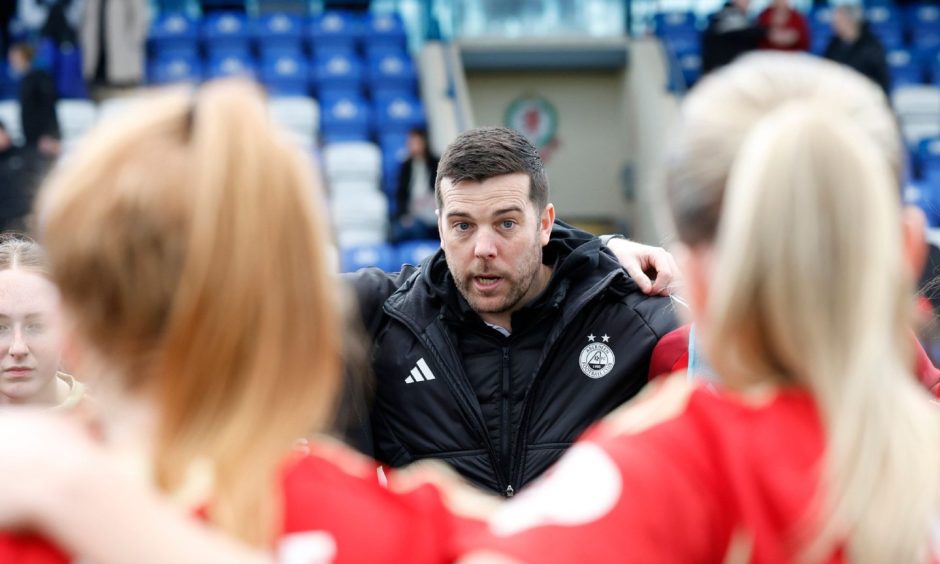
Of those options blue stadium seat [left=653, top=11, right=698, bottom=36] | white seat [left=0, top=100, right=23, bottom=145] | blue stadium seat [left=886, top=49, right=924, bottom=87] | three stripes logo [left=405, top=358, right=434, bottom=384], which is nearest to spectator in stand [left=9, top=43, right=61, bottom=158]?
white seat [left=0, top=100, right=23, bottom=145]

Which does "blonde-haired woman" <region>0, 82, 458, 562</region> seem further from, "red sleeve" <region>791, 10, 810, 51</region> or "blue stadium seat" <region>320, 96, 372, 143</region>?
"blue stadium seat" <region>320, 96, 372, 143</region>

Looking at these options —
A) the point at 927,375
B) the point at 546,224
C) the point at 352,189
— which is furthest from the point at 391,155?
the point at 927,375

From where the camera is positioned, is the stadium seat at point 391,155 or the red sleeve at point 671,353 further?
the stadium seat at point 391,155

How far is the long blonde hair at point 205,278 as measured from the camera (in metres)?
1.18

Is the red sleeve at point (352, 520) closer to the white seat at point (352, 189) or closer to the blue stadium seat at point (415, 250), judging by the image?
the blue stadium seat at point (415, 250)

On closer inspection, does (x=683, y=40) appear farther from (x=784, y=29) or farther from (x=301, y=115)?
(x=301, y=115)

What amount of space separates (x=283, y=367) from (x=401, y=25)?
12620 millimetres

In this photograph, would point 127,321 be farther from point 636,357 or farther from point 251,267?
point 636,357

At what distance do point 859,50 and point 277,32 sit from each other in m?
6.21

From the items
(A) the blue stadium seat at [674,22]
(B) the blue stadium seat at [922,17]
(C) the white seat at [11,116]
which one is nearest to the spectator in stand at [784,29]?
(A) the blue stadium seat at [674,22]

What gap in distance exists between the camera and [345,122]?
1214 cm

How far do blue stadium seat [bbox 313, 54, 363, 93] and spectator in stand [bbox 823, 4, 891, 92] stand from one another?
4.90 metres

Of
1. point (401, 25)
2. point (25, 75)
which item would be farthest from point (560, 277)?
point (401, 25)

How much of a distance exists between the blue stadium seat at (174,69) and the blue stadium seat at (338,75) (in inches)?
Result: 49.6
